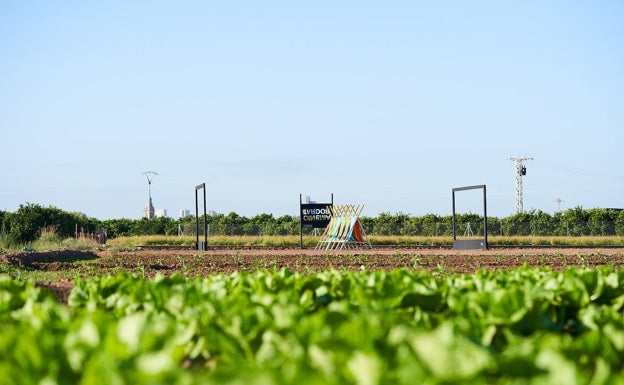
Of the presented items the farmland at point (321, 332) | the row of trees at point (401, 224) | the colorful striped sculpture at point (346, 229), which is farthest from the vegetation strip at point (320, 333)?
the row of trees at point (401, 224)

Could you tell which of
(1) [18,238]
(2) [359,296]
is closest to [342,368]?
(2) [359,296]

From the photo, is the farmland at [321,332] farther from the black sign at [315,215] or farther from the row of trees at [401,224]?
the row of trees at [401,224]

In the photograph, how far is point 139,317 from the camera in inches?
134

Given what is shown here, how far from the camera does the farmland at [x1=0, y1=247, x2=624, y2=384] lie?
103 inches

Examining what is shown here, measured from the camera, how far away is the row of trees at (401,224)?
158ft

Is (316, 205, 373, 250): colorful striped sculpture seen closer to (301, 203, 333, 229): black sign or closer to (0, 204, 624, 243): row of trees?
(301, 203, 333, 229): black sign

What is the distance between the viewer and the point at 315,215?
111ft

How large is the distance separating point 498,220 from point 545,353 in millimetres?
49991

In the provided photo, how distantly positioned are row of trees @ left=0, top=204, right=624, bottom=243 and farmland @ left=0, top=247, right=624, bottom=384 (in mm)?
38178

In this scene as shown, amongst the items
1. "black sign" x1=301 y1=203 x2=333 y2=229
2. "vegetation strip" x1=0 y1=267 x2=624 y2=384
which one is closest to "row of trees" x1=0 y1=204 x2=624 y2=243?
→ "black sign" x1=301 y1=203 x2=333 y2=229

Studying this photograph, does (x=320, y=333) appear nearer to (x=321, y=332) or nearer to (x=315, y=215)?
(x=321, y=332)

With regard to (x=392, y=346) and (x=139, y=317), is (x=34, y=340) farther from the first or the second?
(x=392, y=346)

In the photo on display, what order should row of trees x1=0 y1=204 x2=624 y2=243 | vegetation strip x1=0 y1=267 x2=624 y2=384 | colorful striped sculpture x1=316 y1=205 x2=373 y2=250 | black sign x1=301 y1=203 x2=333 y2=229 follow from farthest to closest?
row of trees x1=0 y1=204 x2=624 y2=243, black sign x1=301 y1=203 x2=333 y2=229, colorful striped sculpture x1=316 y1=205 x2=373 y2=250, vegetation strip x1=0 y1=267 x2=624 y2=384

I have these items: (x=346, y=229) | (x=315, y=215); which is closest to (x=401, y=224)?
(x=315, y=215)
